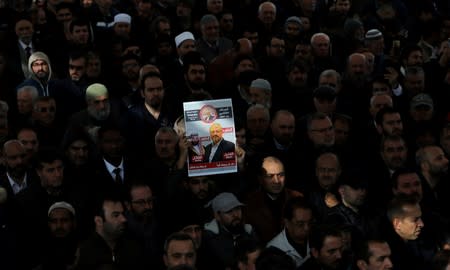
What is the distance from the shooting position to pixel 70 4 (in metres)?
13.6

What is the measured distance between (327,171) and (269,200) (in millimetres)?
637

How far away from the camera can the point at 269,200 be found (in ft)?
31.2

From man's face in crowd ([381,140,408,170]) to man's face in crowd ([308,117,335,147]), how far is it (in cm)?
55

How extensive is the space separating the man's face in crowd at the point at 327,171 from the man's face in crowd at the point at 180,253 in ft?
6.83

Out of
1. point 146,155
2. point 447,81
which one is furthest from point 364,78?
point 146,155

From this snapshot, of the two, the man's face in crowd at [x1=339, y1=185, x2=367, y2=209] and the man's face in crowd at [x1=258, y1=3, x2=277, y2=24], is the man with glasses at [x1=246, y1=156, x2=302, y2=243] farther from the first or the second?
the man's face in crowd at [x1=258, y1=3, x2=277, y2=24]

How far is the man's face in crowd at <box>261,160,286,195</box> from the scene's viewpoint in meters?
9.53

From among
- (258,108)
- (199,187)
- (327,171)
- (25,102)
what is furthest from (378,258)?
(25,102)

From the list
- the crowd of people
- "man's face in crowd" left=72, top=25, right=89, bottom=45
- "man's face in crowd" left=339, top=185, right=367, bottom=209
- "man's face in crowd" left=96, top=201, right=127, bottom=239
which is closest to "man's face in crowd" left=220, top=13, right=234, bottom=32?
the crowd of people

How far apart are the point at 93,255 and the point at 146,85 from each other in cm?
275

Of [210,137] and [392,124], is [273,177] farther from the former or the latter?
[392,124]

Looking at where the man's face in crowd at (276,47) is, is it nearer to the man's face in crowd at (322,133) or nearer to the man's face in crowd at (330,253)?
the man's face in crowd at (322,133)

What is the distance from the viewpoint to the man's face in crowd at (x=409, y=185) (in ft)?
31.7

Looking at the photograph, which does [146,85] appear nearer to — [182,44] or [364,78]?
[182,44]
